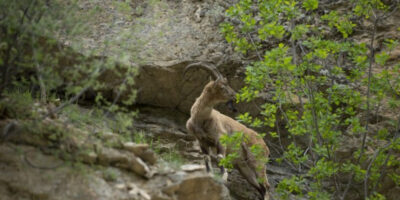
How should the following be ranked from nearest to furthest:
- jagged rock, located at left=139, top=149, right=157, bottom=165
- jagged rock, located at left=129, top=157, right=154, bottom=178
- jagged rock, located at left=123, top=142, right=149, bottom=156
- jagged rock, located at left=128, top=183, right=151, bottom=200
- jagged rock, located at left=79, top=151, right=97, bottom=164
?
1. jagged rock, located at left=128, top=183, right=151, bottom=200
2. jagged rock, located at left=79, top=151, right=97, bottom=164
3. jagged rock, located at left=129, top=157, right=154, bottom=178
4. jagged rock, located at left=123, top=142, right=149, bottom=156
5. jagged rock, located at left=139, top=149, right=157, bottom=165

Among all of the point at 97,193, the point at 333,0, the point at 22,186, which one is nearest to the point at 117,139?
the point at 97,193

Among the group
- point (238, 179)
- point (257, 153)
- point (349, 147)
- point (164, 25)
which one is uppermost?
point (164, 25)

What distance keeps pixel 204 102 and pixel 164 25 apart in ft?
11.0

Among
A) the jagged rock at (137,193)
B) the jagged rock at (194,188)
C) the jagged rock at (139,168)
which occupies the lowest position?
the jagged rock at (194,188)

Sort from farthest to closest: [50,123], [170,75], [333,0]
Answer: [333,0] < [170,75] < [50,123]

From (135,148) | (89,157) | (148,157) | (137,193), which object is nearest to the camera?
(137,193)

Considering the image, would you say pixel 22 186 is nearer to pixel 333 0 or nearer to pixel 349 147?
pixel 349 147

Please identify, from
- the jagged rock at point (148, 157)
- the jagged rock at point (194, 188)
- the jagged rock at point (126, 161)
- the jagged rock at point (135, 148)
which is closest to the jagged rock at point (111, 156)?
the jagged rock at point (126, 161)

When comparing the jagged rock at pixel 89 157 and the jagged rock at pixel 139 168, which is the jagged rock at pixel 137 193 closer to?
the jagged rock at pixel 139 168

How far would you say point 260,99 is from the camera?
10.2m

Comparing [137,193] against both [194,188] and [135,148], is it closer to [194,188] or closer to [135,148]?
[135,148]

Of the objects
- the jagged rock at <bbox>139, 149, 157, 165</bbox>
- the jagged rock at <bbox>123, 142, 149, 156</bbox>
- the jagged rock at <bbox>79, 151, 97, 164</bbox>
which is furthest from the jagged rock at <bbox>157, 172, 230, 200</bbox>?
the jagged rock at <bbox>79, 151, 97, 164</bbox>

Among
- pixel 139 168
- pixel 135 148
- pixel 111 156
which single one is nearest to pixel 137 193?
pixel 139 168

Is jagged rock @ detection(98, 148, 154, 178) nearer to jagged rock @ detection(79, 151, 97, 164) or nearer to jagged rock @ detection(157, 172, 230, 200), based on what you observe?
jagged rock @ detection(79, 151, 97, 164)
